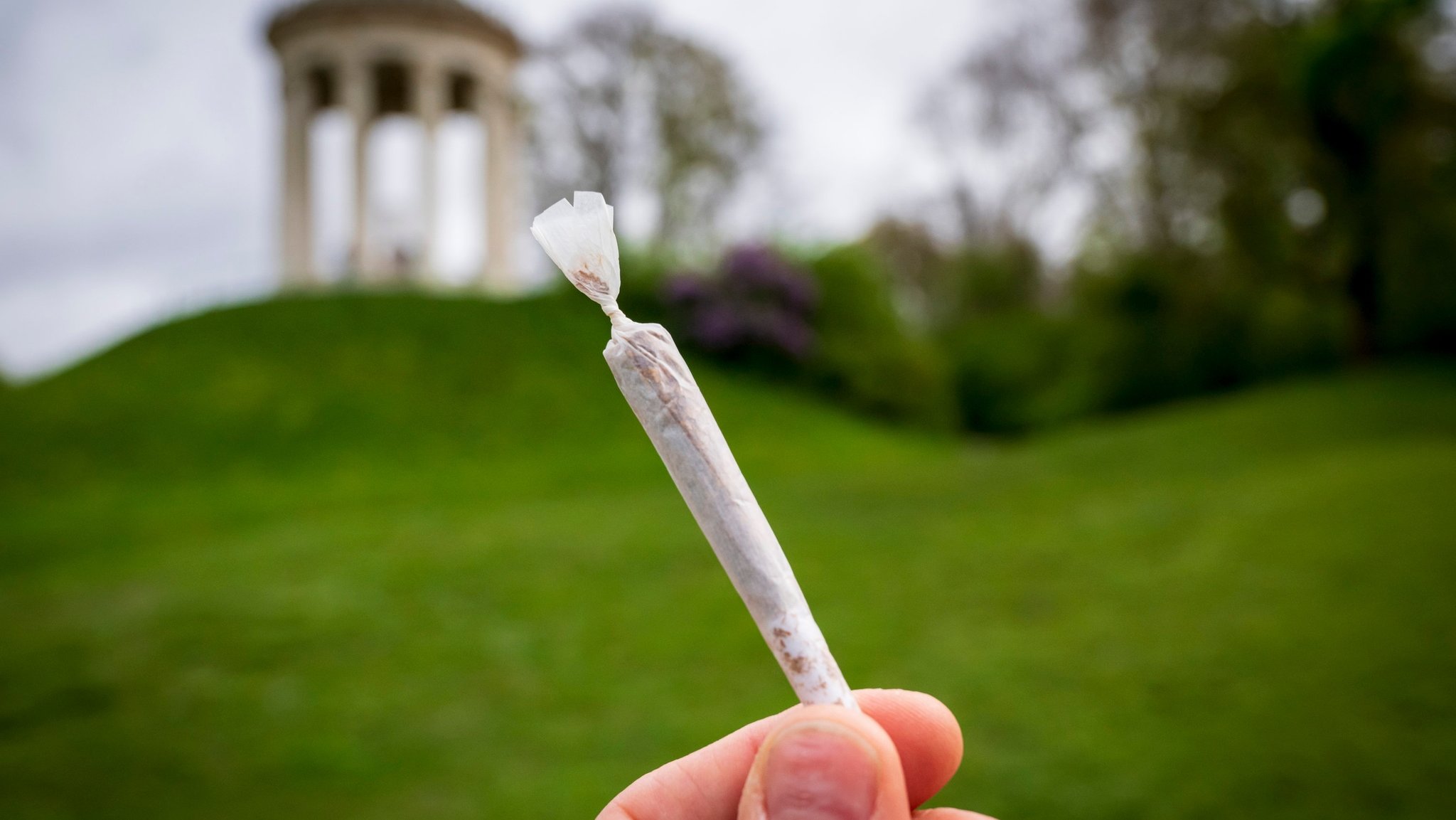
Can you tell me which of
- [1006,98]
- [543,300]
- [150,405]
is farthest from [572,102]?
[150,405]

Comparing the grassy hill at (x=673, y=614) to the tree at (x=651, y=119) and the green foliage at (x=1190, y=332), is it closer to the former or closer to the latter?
the green foliage at (x=1190, y=332)

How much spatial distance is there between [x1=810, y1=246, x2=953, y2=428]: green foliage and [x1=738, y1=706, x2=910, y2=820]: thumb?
2342 cm

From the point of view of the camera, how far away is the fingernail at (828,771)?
134cm

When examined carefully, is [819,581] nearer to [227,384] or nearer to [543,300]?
[227,384]

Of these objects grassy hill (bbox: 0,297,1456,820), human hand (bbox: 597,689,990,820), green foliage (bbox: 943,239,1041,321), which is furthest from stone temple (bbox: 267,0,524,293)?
human hand (bbox: 597,689,990,820)

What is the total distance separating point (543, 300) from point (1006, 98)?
15.1m

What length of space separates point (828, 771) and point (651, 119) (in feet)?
95.7

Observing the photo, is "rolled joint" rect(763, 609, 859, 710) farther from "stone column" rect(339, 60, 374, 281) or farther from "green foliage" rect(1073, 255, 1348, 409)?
"stone column" rect(339, 60, 374, 281)

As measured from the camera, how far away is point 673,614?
861 cm

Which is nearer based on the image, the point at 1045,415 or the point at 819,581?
the point at 819,581

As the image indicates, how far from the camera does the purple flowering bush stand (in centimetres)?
2412

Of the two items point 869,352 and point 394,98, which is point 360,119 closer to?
point 394,98

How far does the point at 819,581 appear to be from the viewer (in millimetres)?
9477

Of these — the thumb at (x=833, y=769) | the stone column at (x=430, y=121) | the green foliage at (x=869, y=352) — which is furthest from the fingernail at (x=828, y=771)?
the stone column at (x=430, y=121)
